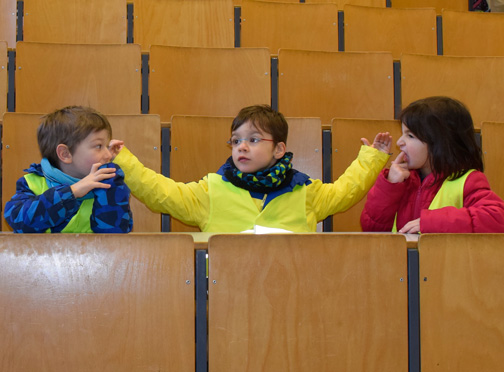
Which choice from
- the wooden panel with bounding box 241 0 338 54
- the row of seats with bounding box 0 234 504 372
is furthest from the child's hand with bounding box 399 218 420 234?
the wooden panel with bounding box 241 0 338 54

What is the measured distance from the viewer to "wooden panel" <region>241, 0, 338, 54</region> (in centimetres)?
205

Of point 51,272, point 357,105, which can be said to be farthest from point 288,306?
point 357,105

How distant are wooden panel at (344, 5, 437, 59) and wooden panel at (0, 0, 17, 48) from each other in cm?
109

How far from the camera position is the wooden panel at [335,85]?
1.77 metres

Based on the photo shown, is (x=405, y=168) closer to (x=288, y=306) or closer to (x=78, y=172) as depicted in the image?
(x=288, y=306)

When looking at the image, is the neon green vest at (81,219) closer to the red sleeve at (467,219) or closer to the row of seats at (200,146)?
the row of seats at (200,146)

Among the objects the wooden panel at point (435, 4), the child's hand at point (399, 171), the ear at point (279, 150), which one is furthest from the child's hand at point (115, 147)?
the wooden panel at point (435, 4)

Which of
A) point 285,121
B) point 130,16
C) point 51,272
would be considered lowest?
point 51,272

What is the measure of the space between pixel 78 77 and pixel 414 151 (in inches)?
36.5

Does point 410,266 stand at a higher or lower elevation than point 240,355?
higher

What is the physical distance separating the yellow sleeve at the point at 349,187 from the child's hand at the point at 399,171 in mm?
86

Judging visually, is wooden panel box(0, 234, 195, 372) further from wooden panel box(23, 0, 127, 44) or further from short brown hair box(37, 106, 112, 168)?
wooden panel box(23, 0, 127, 44)

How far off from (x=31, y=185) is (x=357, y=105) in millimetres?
999

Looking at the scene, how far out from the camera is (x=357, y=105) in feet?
5.88
